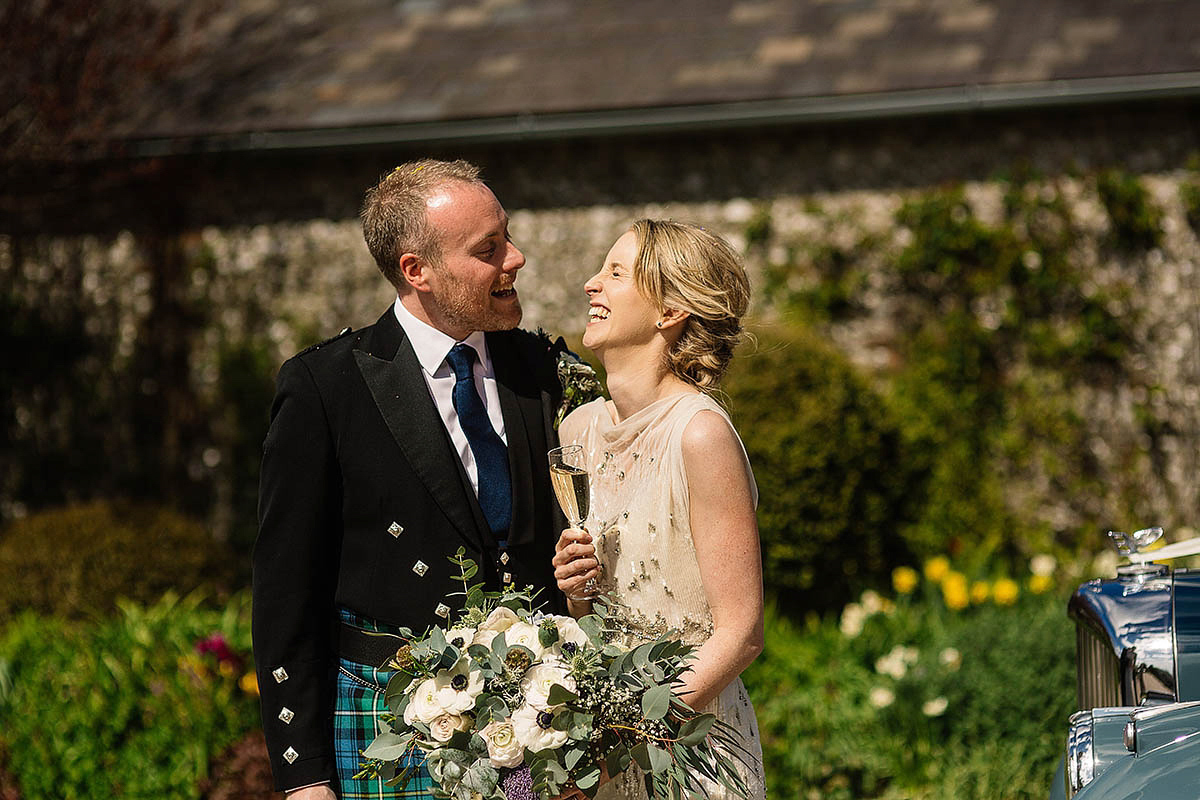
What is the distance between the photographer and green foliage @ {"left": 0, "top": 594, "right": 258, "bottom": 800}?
4832mm

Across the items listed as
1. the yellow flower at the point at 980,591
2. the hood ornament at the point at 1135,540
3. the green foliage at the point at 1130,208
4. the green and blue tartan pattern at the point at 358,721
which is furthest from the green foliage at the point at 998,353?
the green and blue tartan pattern at the point at 358,721

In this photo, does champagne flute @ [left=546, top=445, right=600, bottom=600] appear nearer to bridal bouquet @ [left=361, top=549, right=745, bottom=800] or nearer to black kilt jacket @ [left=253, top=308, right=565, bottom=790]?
black kilt jacket @ [left=253, top=308, right=565, bottom=790]

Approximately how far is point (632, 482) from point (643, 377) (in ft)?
0.78

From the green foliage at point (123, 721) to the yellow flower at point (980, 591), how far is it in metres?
3.29

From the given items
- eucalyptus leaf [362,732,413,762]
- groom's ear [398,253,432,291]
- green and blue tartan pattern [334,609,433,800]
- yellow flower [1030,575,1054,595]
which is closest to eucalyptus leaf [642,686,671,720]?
eucalyptus leaf [362,732,413,762]

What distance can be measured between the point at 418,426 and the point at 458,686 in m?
0.69

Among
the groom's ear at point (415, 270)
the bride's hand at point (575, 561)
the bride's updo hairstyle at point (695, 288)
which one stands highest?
the groom's ear at point (415, 270)

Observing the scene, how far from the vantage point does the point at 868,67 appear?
7.41m

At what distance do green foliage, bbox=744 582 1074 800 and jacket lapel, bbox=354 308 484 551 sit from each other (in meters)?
2.63

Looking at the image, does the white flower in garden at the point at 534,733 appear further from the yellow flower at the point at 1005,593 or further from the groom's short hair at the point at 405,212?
the yellow flower at the point at 1005,593

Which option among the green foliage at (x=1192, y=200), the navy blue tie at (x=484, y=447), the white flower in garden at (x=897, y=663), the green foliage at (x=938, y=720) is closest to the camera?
the navy blue tie at (x=484, y=447)

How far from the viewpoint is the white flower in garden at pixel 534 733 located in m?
2.22

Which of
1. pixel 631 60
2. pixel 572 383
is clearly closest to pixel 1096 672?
pixel 572 383

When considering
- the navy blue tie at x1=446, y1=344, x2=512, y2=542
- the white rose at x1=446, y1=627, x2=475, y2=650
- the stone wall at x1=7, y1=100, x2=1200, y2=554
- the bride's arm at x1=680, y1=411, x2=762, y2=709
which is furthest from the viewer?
the stone wall at x1=7, y1=100, x2=1200, y2=554
